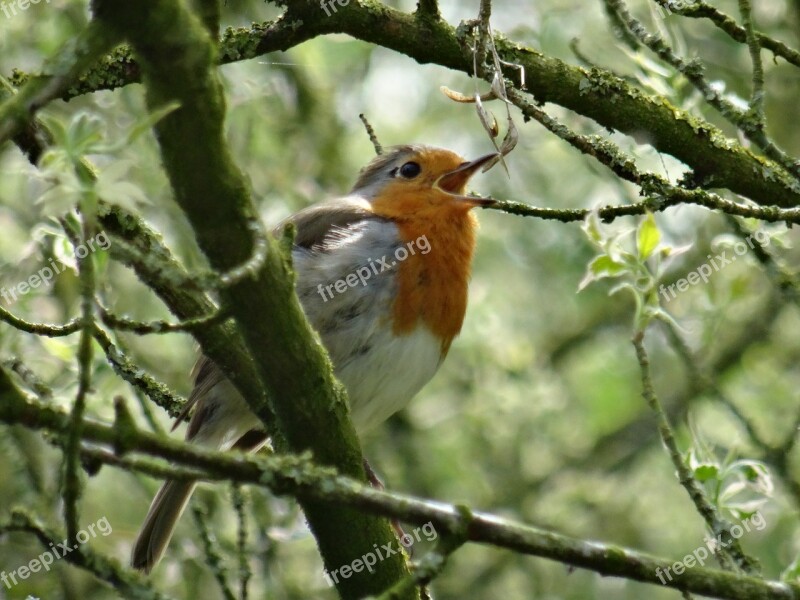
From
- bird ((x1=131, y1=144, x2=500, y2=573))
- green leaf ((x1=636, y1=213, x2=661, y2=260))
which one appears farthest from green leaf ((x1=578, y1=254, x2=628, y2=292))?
bird ((x1=131, y1=144, x2=500, y2=573))

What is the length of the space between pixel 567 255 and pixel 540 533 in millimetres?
4678

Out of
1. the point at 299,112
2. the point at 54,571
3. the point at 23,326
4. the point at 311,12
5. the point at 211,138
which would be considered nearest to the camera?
the point at 211,138

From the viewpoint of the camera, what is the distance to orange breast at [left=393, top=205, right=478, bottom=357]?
164 inches

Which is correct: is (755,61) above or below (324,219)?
below

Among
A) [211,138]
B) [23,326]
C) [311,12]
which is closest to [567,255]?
[311,12]

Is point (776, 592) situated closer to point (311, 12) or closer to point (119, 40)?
point (119, 40)

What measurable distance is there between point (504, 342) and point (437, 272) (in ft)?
8.23

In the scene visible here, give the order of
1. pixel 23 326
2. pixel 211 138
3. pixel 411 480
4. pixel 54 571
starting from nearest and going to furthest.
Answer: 1. pixel 211 138
2. pixel 23 326
3. pixel 54 571
4. pixel 411 480

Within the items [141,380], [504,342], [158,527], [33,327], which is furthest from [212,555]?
[504,342]

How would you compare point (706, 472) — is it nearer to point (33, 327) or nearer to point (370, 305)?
point (370, 305)

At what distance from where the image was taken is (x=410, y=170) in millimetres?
4852

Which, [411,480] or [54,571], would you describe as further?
[411,480]

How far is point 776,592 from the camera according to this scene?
212 cm

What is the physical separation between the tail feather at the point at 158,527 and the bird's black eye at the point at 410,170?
5.29ft
